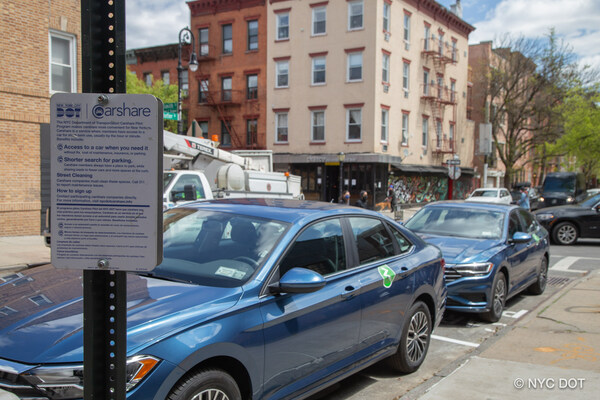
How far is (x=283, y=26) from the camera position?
107 ft

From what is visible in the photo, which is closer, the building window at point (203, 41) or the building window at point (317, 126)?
the building window at point (317, 126)

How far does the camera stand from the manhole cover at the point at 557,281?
1048cm

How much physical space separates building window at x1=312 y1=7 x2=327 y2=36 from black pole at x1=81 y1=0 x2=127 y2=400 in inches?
1214

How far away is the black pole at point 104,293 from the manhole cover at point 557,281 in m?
10.2

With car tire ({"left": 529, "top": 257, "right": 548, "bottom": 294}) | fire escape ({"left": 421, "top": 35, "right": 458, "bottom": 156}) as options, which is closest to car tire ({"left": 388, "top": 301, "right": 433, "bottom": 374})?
car tire ({"left": 529, "top": 257, "right": 548, "bottom": 294})

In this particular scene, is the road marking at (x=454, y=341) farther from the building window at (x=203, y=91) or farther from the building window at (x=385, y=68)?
the building window at (x=203, y=91)

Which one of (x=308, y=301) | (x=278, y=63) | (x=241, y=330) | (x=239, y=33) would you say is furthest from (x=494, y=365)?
(x=239, y=33)

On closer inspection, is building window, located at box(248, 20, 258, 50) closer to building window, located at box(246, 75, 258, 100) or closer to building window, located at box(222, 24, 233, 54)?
building window, located at box(222, 24, 233, 54)

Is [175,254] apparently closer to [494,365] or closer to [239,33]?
[494,365]

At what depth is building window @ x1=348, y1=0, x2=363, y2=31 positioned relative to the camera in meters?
30.5

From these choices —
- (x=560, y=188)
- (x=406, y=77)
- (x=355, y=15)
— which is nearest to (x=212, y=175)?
(x=355, y=15)

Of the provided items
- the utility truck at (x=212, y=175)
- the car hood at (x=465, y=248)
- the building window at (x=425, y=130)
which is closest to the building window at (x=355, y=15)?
the building window at (x=425, y=130)

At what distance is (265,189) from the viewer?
48.5 ft

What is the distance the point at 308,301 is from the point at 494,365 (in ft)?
8.09
